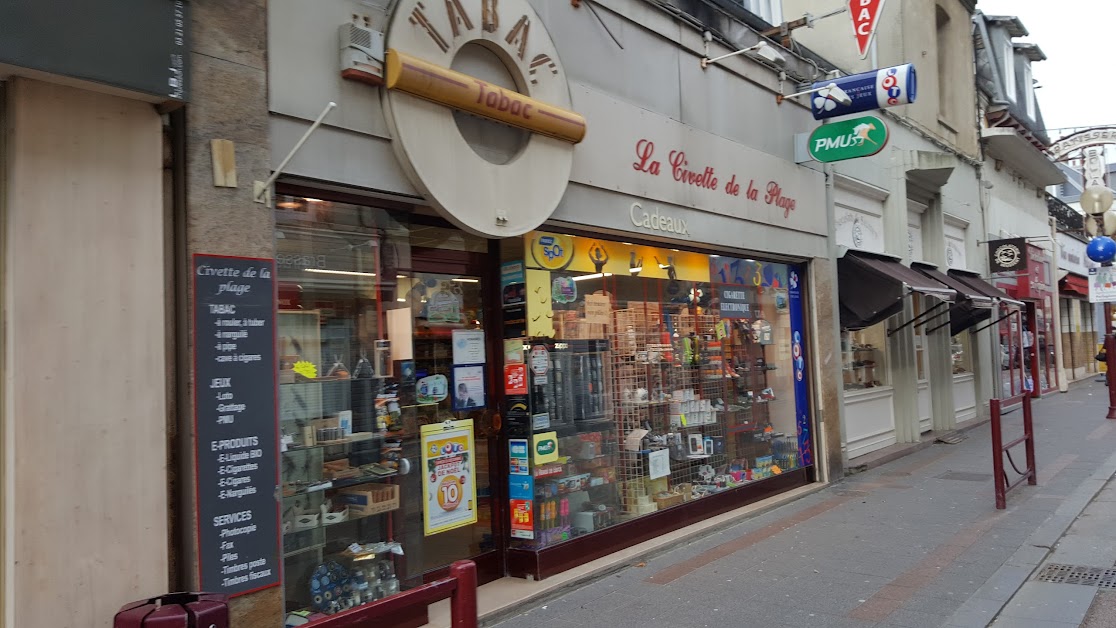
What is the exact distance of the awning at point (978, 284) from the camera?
14.1 metres

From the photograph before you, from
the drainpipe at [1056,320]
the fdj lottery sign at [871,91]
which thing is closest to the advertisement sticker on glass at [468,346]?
the fdj lottery sign at [871,91]

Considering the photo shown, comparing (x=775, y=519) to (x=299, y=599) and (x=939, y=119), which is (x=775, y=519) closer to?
(x=299, y=599)

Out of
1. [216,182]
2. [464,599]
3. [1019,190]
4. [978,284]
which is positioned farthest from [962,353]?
[464,599]

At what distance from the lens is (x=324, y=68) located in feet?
15.0

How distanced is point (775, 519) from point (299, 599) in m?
5.07

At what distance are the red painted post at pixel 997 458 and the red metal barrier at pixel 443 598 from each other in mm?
7110

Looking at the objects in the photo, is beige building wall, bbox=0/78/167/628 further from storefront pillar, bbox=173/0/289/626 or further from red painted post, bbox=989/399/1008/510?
red painted post, bbox=989/399/1008/510

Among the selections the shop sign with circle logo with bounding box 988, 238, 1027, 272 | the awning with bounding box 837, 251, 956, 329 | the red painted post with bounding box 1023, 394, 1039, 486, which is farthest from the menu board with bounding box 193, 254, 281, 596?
the shop sign with circle logo with bounding box 988, 238, 1027, 272

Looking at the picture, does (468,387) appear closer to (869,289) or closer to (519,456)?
(519,456)

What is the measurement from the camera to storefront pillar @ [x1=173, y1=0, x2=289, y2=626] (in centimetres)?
383

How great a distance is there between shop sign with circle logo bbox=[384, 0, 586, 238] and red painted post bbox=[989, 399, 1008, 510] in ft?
17.0

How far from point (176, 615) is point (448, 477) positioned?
2.86 m

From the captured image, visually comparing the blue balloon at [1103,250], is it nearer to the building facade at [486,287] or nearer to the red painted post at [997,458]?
the red painted post at [997,458]

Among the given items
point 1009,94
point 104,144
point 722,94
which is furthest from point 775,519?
point 1009,94
